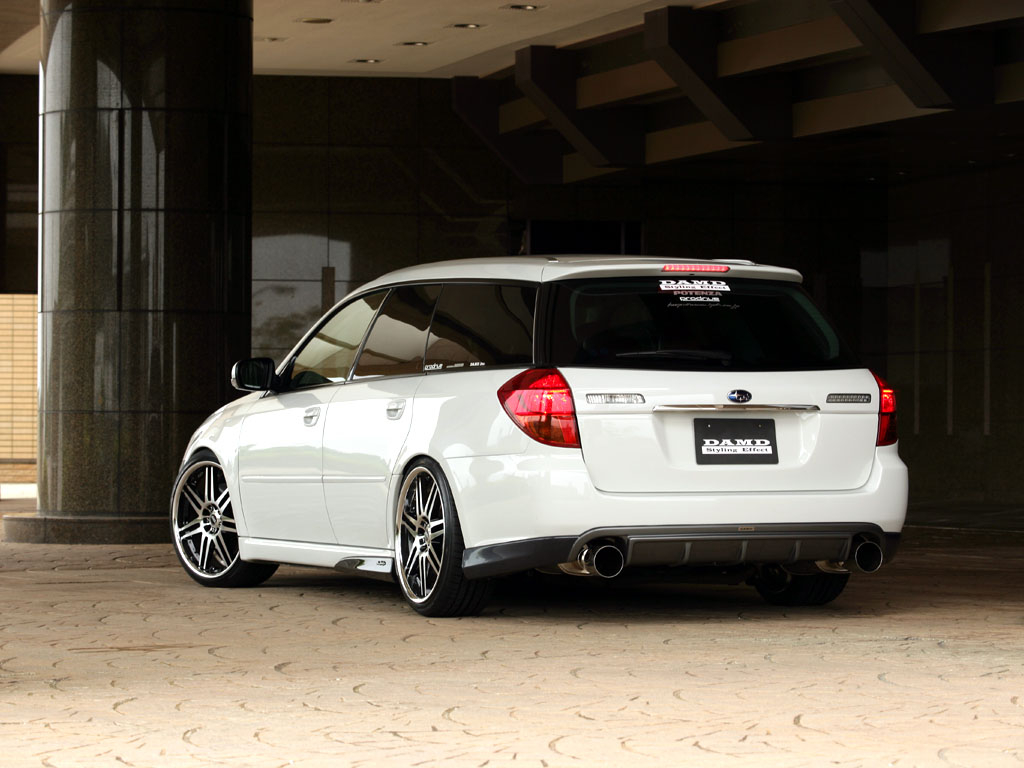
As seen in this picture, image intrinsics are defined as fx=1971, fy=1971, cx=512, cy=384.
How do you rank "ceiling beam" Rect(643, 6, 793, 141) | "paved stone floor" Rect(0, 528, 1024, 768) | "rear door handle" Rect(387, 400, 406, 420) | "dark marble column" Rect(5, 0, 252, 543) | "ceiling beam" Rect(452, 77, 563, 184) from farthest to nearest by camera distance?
"ceiling beam" Rect(452, 77, 563, 184)
"ceiling beam" Rect(643, 6, 793, 141)
"dark marble column" Rect(5, 0, 252, 543)
"rear door handle" Rect(387, 400, 406, 420)
"paved stone floor" Rect(0, 528, 1024, 768)

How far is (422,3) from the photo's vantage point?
2016 cm

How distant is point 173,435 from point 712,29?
795 cm

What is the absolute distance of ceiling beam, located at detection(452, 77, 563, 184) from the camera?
2527cm

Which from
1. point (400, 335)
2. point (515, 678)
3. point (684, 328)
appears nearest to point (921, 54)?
point (400, 335)

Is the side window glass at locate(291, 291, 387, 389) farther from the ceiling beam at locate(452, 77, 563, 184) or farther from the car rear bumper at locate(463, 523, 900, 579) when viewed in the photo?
the ceiling beam at locate(452, 77, 563, 184)

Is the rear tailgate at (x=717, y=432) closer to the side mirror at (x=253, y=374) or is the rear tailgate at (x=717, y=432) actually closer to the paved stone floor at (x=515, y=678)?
the paved stone floor at (x=515, y=678)

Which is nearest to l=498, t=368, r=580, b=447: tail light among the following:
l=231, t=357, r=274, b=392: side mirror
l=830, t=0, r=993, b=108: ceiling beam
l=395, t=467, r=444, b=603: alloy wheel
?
l=395, t=467, r=444, b=603: alloy wheel

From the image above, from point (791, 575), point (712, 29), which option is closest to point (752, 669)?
point (791, 575)

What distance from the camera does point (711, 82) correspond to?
1966 centimetres

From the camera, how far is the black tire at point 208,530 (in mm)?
10461

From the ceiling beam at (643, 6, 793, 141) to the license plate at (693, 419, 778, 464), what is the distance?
1166 cm

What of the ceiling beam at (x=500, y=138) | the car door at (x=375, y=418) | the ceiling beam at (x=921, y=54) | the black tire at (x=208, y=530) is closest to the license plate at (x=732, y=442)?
the car door at (x=375, y=418)

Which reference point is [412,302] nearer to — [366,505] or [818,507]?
[366,505]

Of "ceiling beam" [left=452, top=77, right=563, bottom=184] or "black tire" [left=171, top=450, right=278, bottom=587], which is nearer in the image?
"black tire" [left=171, top=450, right=278, bottom=587]
